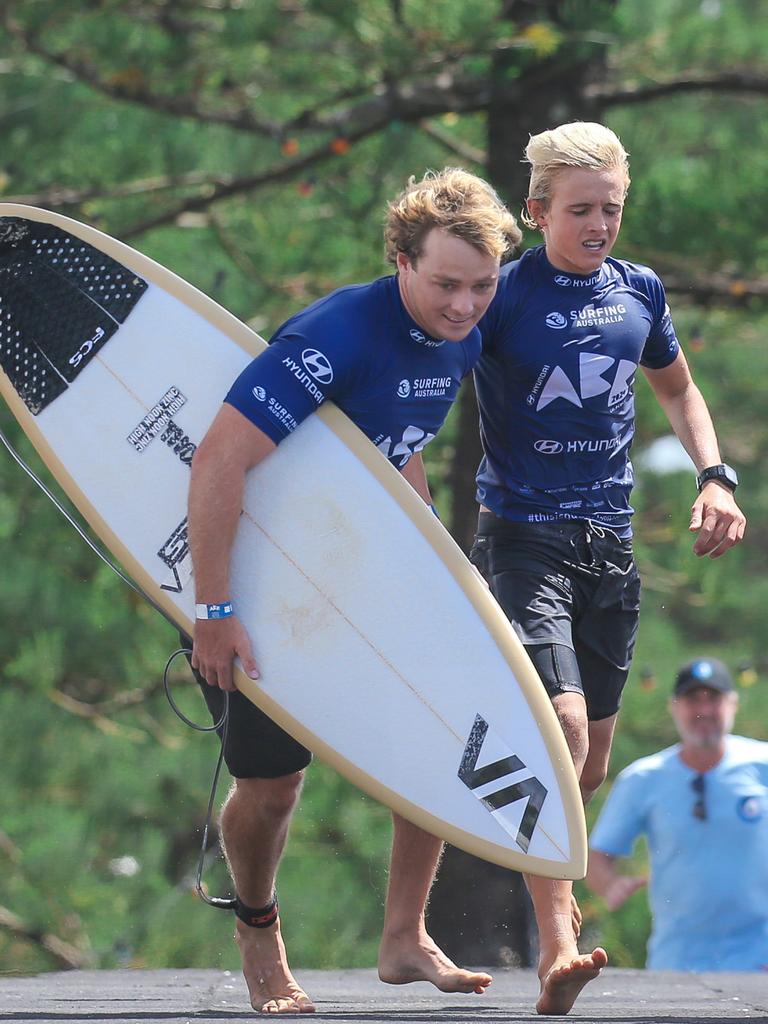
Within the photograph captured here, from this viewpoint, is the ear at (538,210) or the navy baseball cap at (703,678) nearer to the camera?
Answer: the ear at (538,210)

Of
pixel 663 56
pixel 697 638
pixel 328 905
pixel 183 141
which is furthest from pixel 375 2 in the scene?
pixel 697 638

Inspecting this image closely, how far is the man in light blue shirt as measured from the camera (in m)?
4.86

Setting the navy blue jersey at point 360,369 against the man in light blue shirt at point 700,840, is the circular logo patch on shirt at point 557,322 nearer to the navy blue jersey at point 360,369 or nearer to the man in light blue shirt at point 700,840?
the navy blue jersey at point 360,369

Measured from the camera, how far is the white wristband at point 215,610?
3213 mm

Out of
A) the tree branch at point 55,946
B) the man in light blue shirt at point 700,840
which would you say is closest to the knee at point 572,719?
the man in light blue shirt at point 700,840

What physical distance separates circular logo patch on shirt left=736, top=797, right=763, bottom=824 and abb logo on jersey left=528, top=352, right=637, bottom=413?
1.94m

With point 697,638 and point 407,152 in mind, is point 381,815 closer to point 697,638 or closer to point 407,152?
point 407,152

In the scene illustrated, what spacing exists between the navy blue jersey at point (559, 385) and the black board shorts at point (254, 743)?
0.66 metres

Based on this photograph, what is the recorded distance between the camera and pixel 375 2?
21.0 ft

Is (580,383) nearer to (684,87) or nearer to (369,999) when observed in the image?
(369,999)

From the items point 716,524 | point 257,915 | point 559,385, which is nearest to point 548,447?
point 559,385

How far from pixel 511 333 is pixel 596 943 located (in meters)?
6.86

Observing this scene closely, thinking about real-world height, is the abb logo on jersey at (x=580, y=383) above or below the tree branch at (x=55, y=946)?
above

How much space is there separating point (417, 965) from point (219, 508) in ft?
3.54
